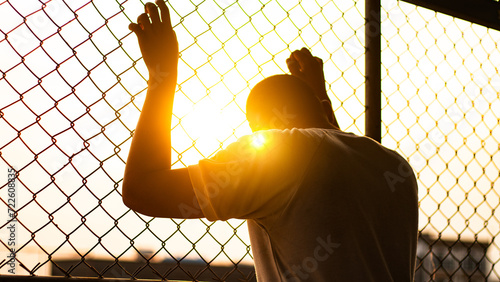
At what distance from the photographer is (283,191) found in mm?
1200

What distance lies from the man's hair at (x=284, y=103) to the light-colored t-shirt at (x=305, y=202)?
0.16 m


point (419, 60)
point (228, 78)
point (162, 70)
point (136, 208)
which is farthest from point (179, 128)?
point (419, 60)

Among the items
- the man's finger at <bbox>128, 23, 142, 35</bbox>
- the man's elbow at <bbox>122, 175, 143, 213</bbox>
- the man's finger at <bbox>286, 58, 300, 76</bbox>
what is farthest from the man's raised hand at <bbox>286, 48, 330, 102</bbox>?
the man's elbow at <bbox>122, 175, 143, 213</bbox>

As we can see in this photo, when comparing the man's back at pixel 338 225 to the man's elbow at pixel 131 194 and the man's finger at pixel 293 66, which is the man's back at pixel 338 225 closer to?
the man's elbow at pixel 131 194

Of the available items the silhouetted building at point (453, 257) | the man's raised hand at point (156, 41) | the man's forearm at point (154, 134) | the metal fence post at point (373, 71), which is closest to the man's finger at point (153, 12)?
the man's raised hand at point (156, 41)

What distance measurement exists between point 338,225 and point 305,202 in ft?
0.35

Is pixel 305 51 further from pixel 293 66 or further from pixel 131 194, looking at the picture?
pixel 131 194

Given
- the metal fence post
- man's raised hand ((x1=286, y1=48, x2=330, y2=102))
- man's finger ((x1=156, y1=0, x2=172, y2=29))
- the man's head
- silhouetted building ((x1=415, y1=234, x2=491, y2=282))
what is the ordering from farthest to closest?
silhouetted building ((x1=415, y1=234, x2=491, y2=282))
the metal fence post
man's raised hand ((x1=286, y1=48, x2=330, y2=102))
the man's head
man's finger ((x1=156, y1=0, x2=172, y2=29))

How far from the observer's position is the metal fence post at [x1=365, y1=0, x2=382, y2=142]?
219 centimetres

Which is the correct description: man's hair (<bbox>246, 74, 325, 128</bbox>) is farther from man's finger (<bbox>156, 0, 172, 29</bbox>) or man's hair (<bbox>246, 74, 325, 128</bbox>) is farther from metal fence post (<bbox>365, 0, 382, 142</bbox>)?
metal fence post (<bbox>365, 0, 382, 142</bbox>)

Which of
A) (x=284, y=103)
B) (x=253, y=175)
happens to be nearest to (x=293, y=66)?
(x=284, y=103)

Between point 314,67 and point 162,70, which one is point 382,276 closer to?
point 162,70

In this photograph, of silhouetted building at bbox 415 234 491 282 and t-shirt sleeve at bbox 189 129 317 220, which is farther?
silhouetted building at bbox 415 234 491 282

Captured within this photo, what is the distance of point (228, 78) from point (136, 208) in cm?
90
